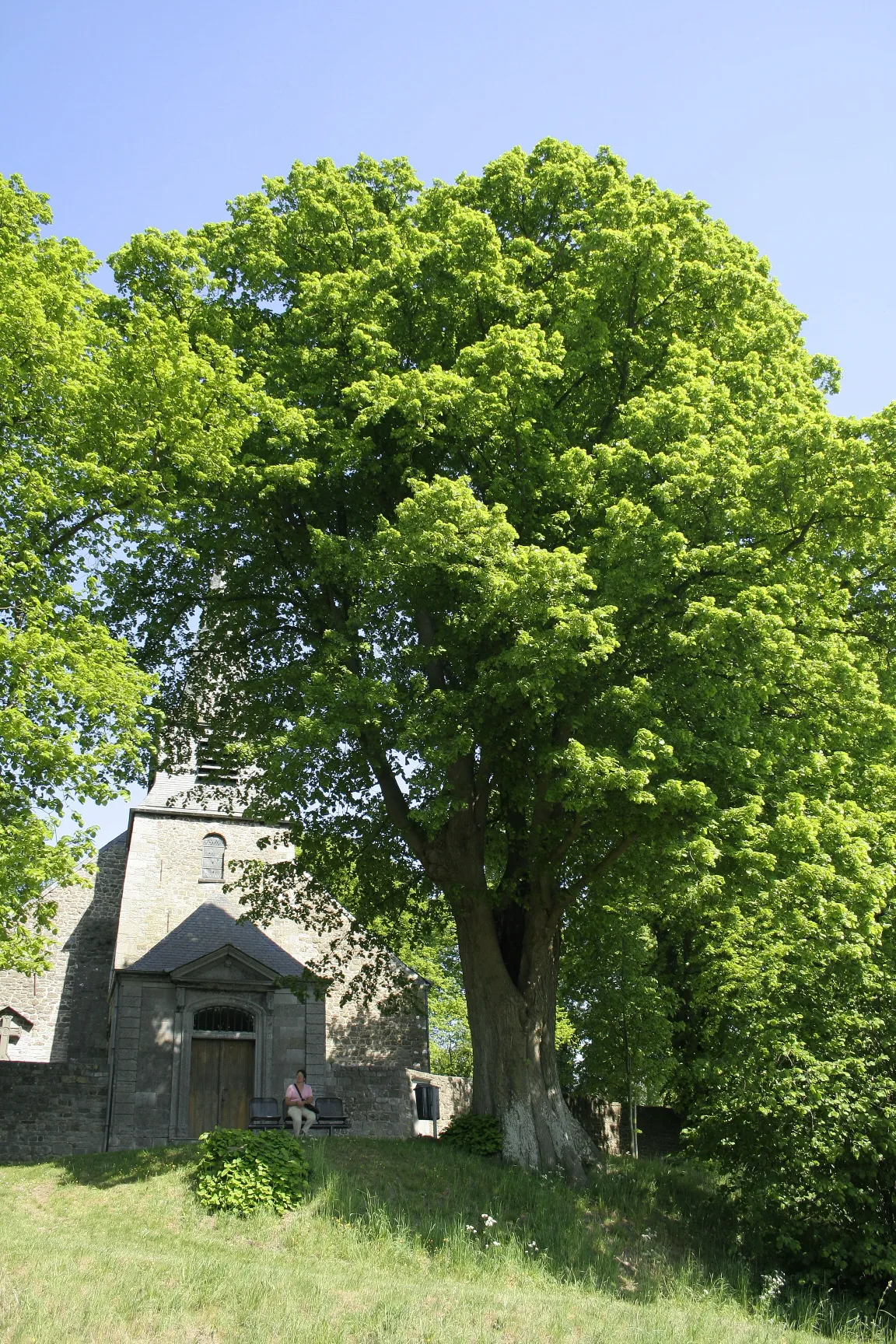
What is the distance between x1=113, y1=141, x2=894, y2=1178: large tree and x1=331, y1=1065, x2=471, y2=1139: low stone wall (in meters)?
6.73

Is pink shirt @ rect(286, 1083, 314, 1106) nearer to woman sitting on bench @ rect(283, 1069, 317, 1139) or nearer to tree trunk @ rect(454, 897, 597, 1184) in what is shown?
woman sitting on bench @ rect(283, 1069, 317, 1139)

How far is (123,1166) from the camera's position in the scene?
13469 millimetres

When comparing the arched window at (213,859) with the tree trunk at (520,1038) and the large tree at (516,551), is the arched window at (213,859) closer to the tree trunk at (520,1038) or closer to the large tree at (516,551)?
the large tree at (516,551)

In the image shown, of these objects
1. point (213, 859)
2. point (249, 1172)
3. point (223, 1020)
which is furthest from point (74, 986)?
point (249, 1172)

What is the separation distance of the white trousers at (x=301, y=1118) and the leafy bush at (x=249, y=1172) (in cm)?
351

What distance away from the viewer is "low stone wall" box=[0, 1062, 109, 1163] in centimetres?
1877

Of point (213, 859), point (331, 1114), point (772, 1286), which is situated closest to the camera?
point (772, 1286)

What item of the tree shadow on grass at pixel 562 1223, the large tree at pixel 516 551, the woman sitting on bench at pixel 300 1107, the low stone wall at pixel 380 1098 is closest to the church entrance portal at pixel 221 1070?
the low stone wall at pixel 380 1098

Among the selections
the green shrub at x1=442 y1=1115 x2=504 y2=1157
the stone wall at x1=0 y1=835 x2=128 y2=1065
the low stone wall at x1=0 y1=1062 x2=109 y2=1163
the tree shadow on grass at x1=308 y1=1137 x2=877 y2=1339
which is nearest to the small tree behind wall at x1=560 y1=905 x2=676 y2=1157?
the tree shadow on grass at x1=308 y1=1137 x2=877 y2=1339

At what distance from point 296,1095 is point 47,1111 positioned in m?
5.55

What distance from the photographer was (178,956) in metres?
21.7

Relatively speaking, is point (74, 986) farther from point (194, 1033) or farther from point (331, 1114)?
point (331, 1114)

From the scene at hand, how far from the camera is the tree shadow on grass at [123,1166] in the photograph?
12898 mm

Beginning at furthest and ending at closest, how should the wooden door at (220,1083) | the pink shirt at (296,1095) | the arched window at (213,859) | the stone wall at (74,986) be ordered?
1. the stone wall at (74,986)
2. the arched window at (213,859)
3. the wooden door at (220,1083)
4. the pink shirt at (296,1095)
